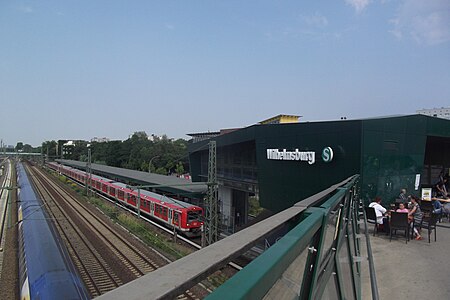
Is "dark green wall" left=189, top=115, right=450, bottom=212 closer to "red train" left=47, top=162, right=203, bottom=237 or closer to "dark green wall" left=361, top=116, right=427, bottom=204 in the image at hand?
"dark green wall" left=361, top=116, right=427, bottom=204

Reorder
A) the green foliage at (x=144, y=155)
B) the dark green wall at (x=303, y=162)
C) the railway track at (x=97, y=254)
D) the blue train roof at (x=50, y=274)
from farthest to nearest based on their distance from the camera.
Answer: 1. the green foliage at (x=144, y=155)
2. the dark green wall at (x=303, y=162)
3. the railway track at (x=97, y=254)
4. the blue train roof at (x=50, y=274)

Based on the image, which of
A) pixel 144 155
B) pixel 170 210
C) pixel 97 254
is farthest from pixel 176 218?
pixel 144 155

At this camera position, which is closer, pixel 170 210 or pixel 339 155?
pixel 339 155

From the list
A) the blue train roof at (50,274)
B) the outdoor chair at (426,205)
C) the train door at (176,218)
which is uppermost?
the outdoor chair at (426,205)

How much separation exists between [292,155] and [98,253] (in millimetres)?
12251

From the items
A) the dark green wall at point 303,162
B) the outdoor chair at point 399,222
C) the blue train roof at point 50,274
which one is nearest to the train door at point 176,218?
the dark green wall at point 303,162

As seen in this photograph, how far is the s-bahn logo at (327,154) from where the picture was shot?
1536 cm

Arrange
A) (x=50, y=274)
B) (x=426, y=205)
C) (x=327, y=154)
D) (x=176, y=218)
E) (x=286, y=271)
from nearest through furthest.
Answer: (x=286, y=271) → (x=50, y=274) → (x=426, y=205) → (x=327, y=154) → (x=176, y=218)

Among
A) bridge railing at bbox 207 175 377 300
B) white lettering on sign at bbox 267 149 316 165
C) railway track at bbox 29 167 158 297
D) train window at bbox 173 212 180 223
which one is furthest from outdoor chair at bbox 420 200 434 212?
train window at bbox 173 212 180 223

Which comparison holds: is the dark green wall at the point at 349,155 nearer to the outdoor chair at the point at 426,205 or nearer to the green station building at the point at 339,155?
the green station building at the point at 339,155

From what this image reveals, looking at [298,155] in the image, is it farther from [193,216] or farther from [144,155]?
[144,155]

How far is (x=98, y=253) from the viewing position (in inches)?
703

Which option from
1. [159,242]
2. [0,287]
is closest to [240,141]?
[159,242]

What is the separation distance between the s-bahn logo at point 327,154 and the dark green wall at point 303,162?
8.4 inches
